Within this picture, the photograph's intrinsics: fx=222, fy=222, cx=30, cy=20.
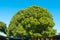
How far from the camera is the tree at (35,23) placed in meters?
57.9

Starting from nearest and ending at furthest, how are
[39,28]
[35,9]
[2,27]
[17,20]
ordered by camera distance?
[39,28]
[35,9]
[17,20]
[2,27]

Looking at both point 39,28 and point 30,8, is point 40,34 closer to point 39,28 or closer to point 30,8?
point 39,28

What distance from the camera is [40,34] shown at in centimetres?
5872

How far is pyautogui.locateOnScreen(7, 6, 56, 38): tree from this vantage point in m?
57.9

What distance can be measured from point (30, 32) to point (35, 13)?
5.74 metres

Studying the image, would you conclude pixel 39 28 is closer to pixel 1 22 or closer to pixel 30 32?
pixel 30 32

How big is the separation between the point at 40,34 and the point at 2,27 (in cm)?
3799

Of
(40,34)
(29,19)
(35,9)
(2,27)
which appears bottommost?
(40,34)

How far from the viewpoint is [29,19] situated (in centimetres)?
5912

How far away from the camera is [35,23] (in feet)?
187

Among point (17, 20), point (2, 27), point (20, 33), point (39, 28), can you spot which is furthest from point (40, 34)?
point (2, 27)

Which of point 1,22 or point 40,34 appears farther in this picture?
point 1,22

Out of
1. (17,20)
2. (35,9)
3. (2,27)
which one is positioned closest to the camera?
(35,9)

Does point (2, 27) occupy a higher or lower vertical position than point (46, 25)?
higher
